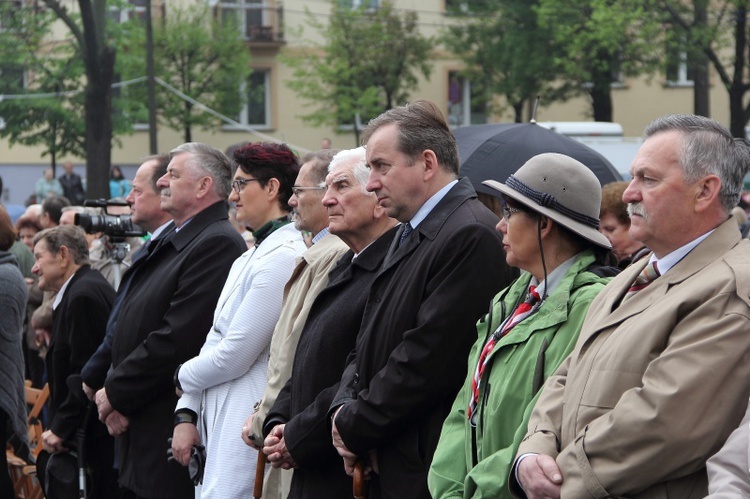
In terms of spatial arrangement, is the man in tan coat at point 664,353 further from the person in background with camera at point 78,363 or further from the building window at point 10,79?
the building window at point 10,79

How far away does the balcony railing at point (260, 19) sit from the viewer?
39.5 metres

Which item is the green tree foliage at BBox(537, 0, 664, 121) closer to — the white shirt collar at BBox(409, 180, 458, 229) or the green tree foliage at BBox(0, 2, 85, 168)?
the green tree foliage at BBox(0, 2, 85, 168)

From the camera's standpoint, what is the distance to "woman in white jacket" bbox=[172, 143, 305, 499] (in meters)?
5.62

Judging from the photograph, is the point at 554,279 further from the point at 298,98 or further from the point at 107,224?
the point at 298,98

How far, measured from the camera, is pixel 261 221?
610 cm

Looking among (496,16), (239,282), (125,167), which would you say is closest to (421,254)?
(239,282)

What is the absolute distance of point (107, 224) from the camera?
765cm

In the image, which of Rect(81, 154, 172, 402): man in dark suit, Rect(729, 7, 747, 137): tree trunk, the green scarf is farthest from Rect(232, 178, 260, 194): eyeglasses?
Rect(729, 7, 747, 137): tree trunk

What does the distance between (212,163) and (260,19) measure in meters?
34.4

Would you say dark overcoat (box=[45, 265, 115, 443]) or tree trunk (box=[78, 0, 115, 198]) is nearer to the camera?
dark overcoat (box=[45, 265, 115, 443])

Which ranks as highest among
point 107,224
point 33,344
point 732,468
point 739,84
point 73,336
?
point 739,84

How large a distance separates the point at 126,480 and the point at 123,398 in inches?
18.2

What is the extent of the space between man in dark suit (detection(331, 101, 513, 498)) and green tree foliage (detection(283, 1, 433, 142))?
29795 mm

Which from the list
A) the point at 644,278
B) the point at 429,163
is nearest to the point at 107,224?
the point at 429,163
